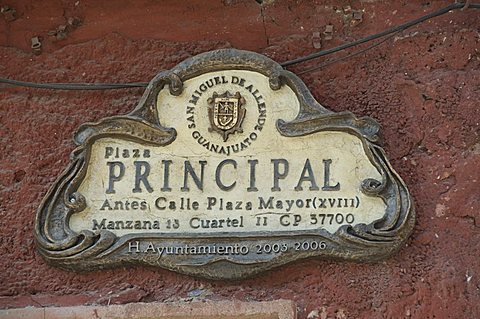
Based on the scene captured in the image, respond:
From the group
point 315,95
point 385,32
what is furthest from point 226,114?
point 385,32

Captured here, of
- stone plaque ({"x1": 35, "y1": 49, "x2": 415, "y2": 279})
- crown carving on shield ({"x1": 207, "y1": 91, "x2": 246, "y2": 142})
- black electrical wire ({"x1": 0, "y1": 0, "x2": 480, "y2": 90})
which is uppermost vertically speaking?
black electrical wire ({"x1": 0, "y1": 0, "x2": 480, "y2": 90})

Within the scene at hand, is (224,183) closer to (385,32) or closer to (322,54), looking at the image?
(322,54)

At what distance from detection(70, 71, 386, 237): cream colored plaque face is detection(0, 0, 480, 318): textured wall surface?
15 cm

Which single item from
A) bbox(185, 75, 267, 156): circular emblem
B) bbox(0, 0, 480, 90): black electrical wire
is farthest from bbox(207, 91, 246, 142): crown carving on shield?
bbox(0, 0, 480, 90): black electrical wire

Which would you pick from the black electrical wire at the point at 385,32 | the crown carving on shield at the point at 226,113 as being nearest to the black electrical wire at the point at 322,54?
the black electrical wire at the point at 385,32

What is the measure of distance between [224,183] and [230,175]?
3cm

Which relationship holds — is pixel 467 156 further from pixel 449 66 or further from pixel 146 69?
pixel 146 69

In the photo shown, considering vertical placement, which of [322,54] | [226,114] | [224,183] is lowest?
[224,183]

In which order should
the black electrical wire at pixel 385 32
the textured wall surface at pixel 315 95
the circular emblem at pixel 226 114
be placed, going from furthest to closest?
the black electrical wire at pixel 385 32
the circular emblem at pixel 226 114
the textured wall surface at pixel 315 95

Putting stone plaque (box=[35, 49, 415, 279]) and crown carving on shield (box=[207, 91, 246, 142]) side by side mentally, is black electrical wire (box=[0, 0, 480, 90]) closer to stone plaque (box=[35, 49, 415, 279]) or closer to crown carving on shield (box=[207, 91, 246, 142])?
stone plaque (box=[35, 49, 415, 279])

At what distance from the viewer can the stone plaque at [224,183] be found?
3.57m

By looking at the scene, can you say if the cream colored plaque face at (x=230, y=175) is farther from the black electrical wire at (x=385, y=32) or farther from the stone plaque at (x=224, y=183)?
the black electrical wire at (x=385, y=32)

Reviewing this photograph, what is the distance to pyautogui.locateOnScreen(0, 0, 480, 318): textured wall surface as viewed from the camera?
11.7 ft

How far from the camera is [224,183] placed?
3662 mm
